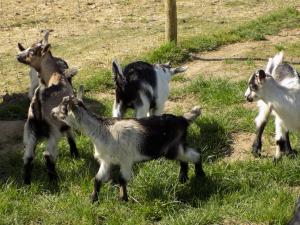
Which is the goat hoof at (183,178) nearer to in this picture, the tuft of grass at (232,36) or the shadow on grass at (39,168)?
the shadow on grass at (39,168)

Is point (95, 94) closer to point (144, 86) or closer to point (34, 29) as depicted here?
point (144, 86)

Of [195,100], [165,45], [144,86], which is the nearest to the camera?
[144,86]

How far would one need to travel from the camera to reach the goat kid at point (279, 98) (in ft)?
19.3

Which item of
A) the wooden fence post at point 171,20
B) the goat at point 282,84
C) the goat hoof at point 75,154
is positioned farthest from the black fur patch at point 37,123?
the wooden fence post at point 171,20

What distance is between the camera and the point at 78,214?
5.05 metres

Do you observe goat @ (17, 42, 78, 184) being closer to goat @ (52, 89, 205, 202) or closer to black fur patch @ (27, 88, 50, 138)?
black fur patch @ (27, 88, 50, 138)

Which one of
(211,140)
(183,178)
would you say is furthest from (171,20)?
(183,178)

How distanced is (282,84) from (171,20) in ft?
13.1

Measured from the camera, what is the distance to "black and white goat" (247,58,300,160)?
589cm

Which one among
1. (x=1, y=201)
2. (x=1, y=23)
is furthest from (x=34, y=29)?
(x=1, y=201)

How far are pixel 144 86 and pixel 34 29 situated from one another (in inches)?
217

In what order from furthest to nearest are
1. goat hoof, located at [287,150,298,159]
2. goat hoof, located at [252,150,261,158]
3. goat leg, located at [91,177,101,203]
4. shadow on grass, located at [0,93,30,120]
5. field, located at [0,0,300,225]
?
1. shadow on grass, located at [0,93,30,120]
2. goat hoof, located at [252,150,261,158]
3. goat hoof, located at [287,150,298,159]
4. goat leg, located at [91,177,101,203]
5. field, located at [0,0,300,225]

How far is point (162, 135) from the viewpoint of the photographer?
5.36m

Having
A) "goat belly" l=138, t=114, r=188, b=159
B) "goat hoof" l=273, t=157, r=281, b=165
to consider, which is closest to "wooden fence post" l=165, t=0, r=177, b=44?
"goat hoof" l=273, t=157, r=281, b=165
